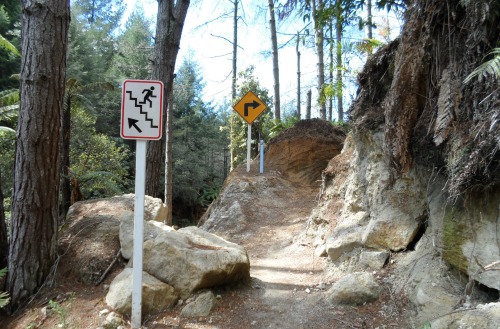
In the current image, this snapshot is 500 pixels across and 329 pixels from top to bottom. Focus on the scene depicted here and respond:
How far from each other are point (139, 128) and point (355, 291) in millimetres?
2779

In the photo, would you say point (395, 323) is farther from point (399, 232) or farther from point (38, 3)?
point (38, 3)

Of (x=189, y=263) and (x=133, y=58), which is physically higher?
(x=133, y=58)

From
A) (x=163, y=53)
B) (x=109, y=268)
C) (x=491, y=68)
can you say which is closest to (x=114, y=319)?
(x=109, y=268)

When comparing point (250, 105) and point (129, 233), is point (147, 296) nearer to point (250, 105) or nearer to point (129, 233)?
point (129, 233)

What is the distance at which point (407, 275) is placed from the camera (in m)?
3.87

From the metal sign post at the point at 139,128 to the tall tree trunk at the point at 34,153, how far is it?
1.51 m

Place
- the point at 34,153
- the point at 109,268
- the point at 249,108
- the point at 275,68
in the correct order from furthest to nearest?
1. the point at 275,68
2. the point at 249,108
3. the point at 109,268
4. the point at 34,153

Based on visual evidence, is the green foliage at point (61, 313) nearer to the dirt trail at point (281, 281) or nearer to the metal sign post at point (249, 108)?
the dirt trail at point (281, 281)

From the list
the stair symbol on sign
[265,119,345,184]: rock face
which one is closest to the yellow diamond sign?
[265,119,345,184]: rock face

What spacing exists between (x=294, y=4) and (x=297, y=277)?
4.48 m

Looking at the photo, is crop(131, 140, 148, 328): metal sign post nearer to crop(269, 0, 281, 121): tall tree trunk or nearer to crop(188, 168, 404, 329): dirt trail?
crop(188, 168, 404, 329): dirt trail

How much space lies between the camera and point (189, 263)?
4164mm

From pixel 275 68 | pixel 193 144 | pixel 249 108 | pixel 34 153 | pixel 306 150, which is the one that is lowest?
pixel 34 153

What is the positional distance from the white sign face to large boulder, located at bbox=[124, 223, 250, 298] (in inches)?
56.4
